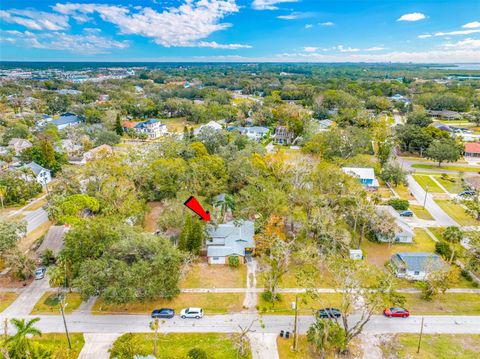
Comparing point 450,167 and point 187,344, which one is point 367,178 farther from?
point 187,344

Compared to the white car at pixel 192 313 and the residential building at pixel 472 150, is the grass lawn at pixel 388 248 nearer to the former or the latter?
the white car at pixel 192 313

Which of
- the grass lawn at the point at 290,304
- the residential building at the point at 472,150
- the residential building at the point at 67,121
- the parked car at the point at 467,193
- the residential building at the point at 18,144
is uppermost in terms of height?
the residential building at the point at 67,121

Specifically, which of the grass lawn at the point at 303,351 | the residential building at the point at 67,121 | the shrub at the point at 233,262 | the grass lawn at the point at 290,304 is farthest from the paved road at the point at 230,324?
the residential building at the point at 67,121

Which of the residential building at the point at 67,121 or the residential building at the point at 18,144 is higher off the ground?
the residential building at the point at 67,121

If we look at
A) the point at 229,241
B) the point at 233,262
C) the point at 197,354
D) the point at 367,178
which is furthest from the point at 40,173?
the point at 367,178

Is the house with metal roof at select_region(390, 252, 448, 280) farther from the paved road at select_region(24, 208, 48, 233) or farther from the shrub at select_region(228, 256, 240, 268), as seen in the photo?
the paved road at select_region(24, 208, 48, 233)
